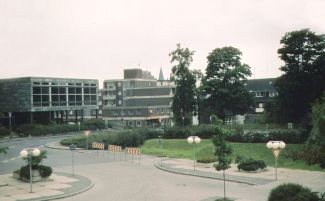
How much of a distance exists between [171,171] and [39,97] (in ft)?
186

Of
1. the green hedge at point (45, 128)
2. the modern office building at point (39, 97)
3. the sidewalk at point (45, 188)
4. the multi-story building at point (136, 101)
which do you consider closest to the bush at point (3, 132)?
the green hedge at point (45, 128)

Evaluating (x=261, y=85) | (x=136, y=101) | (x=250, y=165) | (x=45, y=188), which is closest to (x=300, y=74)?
(x=250, y=165)

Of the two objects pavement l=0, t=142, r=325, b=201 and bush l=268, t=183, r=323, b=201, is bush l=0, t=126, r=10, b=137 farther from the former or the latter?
bush l=268, t=183, r=323, b=201

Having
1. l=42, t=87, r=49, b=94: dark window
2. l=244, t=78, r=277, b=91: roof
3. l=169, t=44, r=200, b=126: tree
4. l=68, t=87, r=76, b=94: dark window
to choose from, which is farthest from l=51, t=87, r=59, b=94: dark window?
l=244, t=78, r=277, b=91: roof

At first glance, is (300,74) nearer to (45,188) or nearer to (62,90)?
(45,188)

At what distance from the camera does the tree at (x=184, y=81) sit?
65.8 m

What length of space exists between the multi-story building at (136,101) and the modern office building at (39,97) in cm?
1763

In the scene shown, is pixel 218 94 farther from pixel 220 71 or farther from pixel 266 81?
pixel 266 81

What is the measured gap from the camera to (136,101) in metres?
118

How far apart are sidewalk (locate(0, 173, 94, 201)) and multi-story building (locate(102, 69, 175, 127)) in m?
76.9

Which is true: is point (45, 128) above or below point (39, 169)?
above

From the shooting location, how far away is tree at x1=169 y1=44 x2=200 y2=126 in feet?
216

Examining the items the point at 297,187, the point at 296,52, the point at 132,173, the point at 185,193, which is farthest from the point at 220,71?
the point at 297,187

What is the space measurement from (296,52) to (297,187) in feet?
142
